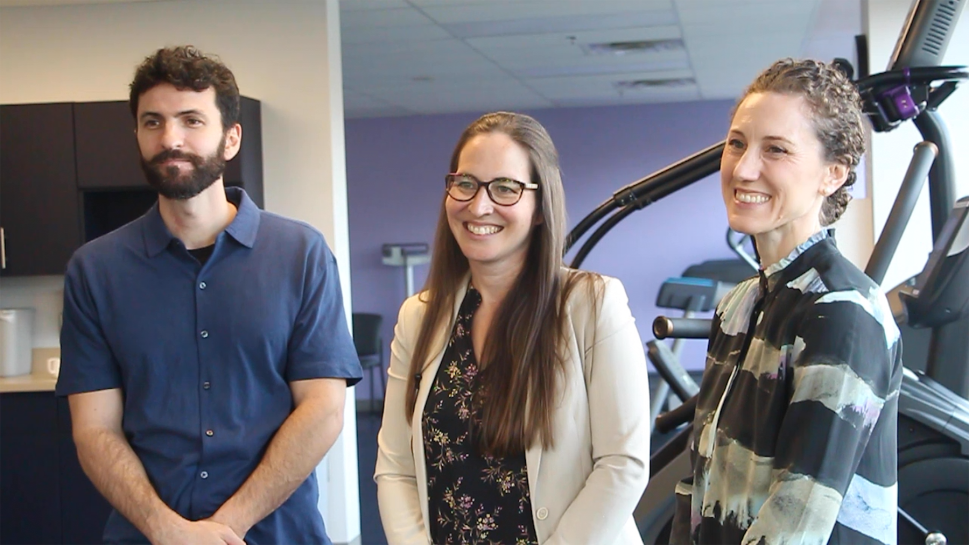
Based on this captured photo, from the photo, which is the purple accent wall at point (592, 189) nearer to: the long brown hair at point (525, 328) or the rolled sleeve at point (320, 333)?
the rolled sleeve at point (320, 333)

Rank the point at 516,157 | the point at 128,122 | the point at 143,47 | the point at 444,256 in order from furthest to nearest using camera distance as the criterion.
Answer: the point at 143,47 < the point at 128,122 < the point at 444,256 < the point at 516,157

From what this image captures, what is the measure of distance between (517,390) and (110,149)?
10.3ft

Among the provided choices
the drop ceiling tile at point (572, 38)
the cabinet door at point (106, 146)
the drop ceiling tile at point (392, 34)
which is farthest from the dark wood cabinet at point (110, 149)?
the drop ceiling tile at point (572, 38)

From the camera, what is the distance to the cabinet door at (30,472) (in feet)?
12.8

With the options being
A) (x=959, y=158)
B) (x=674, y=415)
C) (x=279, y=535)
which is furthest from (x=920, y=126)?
(x=279, y=535)

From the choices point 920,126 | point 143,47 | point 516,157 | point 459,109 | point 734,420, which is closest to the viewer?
point 734,420

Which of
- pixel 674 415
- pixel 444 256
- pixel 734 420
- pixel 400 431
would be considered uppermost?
pixel 444 256

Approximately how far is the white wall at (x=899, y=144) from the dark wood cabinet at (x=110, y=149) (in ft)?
9.10

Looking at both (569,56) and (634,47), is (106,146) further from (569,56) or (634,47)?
(634,47)

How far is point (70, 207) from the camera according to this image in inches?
161

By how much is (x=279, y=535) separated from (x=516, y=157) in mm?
858

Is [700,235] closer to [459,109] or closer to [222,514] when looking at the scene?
[459,109]

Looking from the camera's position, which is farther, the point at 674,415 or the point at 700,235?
the point at 700,235

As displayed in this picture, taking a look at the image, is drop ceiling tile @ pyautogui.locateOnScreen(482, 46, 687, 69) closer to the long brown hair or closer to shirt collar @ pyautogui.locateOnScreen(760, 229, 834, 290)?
the long brown hair
